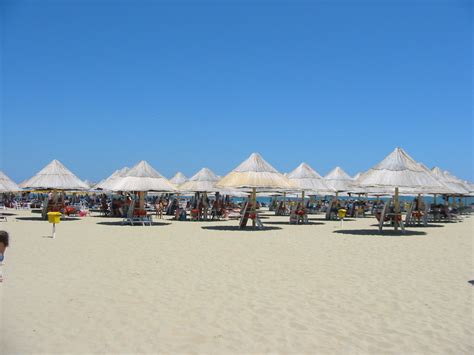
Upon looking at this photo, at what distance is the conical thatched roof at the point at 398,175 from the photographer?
16.4m

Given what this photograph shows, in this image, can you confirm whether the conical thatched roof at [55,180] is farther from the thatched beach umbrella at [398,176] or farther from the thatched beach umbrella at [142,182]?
the thatched beach umbrella at [398,176]

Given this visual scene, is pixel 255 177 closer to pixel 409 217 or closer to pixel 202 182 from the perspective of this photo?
pixel 202 182

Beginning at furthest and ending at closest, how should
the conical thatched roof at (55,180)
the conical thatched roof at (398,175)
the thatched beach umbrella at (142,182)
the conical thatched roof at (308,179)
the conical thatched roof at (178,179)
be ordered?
the conical thatched roof at (178,179)
the conical thatched roof at (308,179)
the conical thatched roof at (55,180)
the thatched beach umbrella at (142,182)
the conical thatched roof at (398,175)

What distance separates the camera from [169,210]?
2817 centimetres

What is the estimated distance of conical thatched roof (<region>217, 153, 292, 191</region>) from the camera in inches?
695

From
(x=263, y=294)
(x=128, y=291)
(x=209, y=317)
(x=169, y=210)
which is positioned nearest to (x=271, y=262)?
(x=263, y=294)

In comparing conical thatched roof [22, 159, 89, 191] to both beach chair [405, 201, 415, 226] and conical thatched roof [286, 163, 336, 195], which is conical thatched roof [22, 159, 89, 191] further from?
beach chair [405, 201, 415, 226]

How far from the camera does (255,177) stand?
1798 centimetres

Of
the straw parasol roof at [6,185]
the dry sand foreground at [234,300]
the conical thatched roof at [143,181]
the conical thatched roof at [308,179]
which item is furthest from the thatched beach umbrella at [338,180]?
the straw parasol roof at [6,185]

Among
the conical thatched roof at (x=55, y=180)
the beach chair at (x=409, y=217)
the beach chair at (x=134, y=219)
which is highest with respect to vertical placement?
the conical thatched roof at (x=55, y=180)

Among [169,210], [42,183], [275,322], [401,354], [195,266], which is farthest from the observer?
[169,210]

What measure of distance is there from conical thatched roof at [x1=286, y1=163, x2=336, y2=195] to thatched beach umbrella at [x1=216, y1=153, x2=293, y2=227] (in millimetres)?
4198

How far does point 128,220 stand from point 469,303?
A: 49.3 feet

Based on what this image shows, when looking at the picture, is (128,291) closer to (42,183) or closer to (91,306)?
(91,306)
